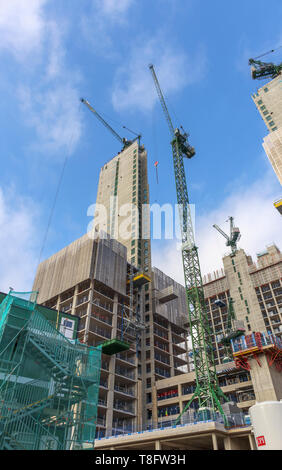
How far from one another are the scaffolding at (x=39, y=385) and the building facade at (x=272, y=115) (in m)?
78.5

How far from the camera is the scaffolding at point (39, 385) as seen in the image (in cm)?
2102

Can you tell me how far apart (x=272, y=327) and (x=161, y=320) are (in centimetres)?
2848

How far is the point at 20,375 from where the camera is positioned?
2291 cm

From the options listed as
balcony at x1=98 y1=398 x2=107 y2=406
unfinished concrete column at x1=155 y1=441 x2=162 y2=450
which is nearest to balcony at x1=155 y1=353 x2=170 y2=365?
balcony at x1=98 y1=398 x2=107 y2=406

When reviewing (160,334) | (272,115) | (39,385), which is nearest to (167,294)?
(160,334)

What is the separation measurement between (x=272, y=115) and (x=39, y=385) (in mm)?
107214

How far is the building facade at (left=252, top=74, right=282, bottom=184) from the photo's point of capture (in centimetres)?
9069

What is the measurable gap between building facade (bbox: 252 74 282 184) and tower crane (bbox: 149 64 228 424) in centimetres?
2595

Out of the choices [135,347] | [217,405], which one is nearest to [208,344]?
[217,405]

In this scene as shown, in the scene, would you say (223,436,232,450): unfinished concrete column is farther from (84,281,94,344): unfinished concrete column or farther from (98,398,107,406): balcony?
(84,281,94,344): unfinished concrete column

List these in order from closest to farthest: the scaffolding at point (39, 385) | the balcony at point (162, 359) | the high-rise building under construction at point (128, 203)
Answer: the scaffolding at point (39, 385)
the balcony at point (162, 359)
the high-rise building under construction at point (128, 203)

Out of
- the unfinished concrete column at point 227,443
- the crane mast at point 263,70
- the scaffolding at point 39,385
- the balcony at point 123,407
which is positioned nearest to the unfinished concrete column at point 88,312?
the balcony at point 123,407

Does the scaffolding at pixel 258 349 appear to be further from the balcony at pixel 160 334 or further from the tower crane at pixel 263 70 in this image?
the tower crane at pixel 263 70

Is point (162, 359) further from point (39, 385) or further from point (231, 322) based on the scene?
point (39, 385)
